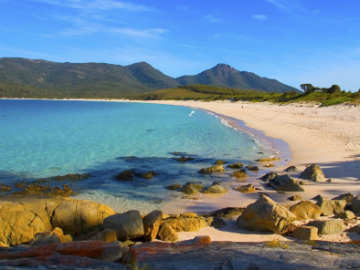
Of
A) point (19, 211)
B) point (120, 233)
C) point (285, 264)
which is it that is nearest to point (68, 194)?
point (19, 211)

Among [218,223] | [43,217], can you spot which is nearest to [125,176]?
[43,217]

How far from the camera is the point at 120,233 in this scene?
7.69 metres

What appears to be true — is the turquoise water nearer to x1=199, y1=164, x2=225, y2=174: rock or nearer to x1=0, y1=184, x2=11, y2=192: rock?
x1=199, y1=164, x2=225, y2=174: rock

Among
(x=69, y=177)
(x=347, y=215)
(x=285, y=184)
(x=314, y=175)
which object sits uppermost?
(x=314, y=175)

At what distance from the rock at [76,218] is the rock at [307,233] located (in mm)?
5458

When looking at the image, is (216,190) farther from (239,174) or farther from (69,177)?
(69,177)

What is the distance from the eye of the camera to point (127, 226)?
7750 millimetres

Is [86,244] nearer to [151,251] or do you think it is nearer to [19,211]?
[151,251]

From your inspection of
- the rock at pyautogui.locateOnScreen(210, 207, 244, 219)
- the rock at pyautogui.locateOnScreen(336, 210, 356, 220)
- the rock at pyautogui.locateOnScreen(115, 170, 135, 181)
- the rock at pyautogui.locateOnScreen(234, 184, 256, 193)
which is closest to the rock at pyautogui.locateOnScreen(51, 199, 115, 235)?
the rock at pyautogui.locateOnScreen(210, 207, 244, 219)

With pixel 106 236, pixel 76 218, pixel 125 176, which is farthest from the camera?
pixel 125 176

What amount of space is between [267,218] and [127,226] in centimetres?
378

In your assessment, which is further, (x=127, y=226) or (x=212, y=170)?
(x=212, y=170)

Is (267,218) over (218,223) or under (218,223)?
over

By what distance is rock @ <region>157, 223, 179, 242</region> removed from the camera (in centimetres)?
783
